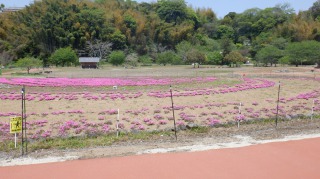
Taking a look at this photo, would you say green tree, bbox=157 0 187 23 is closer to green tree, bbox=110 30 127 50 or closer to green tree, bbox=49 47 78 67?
green tree, bbox=110 30 127 50

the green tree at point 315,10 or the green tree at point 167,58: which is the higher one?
the green tree at point 315,10

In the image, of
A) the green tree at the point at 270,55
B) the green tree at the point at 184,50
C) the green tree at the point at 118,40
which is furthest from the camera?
the green tree at the point at 118,40

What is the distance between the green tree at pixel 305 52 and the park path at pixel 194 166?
63.5 m

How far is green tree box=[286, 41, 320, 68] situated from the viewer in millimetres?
68625

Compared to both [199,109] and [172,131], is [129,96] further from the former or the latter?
[172,131]

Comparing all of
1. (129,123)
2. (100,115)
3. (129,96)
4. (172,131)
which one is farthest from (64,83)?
(172,131)

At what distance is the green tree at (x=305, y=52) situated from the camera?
2702 inches

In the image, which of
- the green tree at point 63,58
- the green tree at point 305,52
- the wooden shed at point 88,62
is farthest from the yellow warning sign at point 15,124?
the green tree at point 305,52

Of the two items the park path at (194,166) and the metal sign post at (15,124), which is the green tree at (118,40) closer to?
the metal sign post at (15,124)

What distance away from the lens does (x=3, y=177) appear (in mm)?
9242

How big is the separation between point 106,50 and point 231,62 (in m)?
32.2

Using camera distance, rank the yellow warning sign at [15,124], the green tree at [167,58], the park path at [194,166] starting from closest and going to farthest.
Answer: the park path at [194,166]
the yellow warning sign at [15,124]
the green tree at [167,58]

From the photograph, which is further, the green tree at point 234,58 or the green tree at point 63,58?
the green tree at point 234,58

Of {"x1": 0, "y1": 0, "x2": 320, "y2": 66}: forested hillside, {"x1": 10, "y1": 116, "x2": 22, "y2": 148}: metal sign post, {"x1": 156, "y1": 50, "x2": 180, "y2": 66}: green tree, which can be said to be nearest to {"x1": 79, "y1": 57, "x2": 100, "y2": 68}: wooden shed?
{"x1": 0, "y1": 0, "x2": 320, "y2": 66}: forested hillside
